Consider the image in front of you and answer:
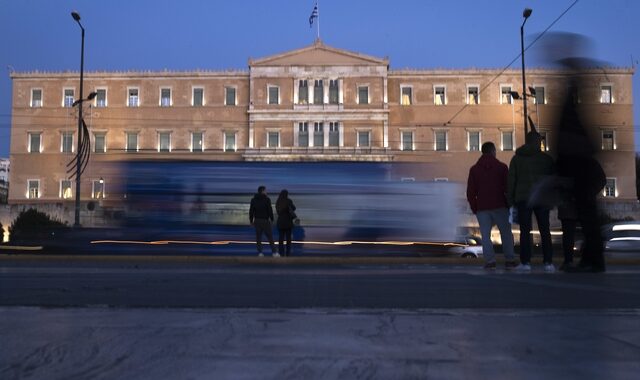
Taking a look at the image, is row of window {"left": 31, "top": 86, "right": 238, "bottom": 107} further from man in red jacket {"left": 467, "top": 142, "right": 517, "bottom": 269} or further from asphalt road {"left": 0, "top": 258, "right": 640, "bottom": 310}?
asphalt road {"left": 0, "top": 258, "right": 640, "bottom": 310}

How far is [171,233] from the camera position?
19.9m

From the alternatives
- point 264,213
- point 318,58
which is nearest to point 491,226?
point 264,213

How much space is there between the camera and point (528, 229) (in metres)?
8.12

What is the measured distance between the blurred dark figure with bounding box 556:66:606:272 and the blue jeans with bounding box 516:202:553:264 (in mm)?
332

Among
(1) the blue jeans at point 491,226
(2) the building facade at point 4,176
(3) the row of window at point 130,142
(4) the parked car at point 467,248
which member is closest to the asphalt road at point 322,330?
(1) the blue jeans at point 491,226

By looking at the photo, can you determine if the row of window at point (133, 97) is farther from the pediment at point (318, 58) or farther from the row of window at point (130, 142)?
the pediment at point (318, 58)

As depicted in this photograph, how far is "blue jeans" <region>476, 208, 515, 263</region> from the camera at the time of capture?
7914 mm

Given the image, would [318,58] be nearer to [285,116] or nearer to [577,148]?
[285,116]

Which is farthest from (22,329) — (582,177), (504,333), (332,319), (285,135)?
(285,135)

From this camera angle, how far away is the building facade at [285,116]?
192ft

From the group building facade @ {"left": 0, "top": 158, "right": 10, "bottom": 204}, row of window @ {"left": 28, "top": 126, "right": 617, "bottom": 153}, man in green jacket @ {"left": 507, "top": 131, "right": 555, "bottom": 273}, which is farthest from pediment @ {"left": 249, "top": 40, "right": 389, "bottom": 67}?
man in green jacket @ {"left": 507, "top": 131, "right": 555, "bottom": 273}

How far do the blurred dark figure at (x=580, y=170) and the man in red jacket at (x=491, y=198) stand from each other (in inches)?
25.8

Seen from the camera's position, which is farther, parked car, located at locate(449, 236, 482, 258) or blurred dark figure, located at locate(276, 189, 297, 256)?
parked car, located at locate(449, 236, 482, 258)

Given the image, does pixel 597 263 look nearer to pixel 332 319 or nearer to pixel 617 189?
pixel 332 319
